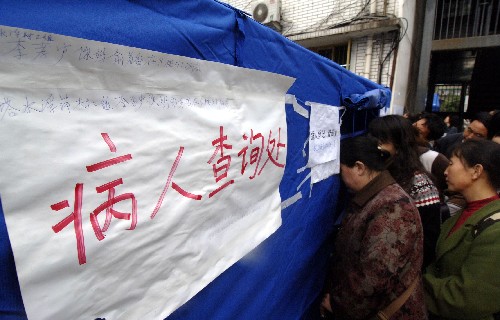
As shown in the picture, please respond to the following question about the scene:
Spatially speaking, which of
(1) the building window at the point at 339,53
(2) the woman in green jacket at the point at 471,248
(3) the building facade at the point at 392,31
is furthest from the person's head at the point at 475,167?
(1) the building window at the point at 339,53

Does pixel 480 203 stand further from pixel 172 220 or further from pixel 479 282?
pixel 172 220

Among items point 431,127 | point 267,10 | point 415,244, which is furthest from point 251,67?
point 267,10

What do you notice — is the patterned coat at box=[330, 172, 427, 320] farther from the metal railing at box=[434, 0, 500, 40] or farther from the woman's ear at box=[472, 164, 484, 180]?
the metal railing at box=[434, 0, 500, 40]

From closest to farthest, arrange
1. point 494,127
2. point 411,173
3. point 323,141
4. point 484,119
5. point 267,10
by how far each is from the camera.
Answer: point 323,141
point 411,173
point 494,127
point 484,119
point 267,10

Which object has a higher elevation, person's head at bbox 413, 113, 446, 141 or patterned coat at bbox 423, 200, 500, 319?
person's head at bbox 413, 113, 446, 141

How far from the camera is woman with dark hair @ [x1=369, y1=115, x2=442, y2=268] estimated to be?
182 centimetres

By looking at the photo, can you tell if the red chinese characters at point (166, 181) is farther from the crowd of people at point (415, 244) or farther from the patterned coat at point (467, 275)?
the patterned coat at point (467, 275)

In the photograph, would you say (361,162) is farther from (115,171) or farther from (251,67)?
(115,171)

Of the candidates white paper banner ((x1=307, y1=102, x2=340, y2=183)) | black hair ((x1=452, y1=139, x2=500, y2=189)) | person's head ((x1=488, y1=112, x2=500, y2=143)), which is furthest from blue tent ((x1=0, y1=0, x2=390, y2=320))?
person's head ((x1=488, y1=112, x2=500, y2=143))

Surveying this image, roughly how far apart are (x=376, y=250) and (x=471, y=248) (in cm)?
56

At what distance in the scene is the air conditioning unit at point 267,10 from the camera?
23.2 feet

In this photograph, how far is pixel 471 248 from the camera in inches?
57.1

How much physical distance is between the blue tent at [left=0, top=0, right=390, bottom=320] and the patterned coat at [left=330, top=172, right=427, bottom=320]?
30 cm

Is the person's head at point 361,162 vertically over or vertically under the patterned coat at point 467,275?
over
